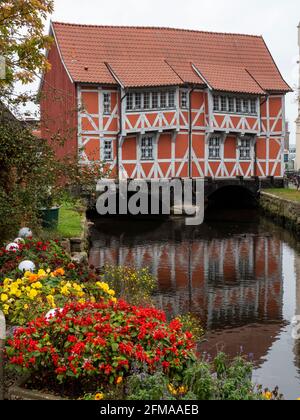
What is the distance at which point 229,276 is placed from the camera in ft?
55.7

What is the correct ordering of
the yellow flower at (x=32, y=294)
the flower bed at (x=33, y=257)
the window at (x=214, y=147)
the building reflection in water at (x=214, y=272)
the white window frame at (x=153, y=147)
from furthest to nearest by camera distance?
the window at (x=214, y=147), the white window frame at (x=153, y=147), the building reflection in water at (x=214, y=272), the flower bed at (x=33, y=257), the yellow flower at (x=32, y=294)

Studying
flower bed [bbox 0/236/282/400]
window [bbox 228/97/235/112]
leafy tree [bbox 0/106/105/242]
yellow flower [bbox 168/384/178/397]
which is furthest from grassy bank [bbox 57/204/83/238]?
window [bbox 228/97/235/112]

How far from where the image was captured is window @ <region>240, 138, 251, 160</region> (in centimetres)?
3594

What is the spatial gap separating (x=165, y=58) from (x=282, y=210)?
445 inches

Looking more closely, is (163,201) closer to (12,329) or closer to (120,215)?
(120,215)

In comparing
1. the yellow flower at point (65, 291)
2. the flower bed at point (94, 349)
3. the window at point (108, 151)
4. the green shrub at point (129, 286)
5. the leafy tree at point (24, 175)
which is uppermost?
the window at point (108, 151)

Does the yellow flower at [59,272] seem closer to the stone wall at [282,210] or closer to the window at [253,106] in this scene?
the stone wall at [282,210]

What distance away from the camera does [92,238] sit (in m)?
23.9

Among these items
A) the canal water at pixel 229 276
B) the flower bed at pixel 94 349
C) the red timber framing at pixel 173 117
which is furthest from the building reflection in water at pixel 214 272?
the red timber framing at pixel 173 117

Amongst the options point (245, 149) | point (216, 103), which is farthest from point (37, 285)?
point (245, 149)

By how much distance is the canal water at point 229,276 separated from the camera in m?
10.8

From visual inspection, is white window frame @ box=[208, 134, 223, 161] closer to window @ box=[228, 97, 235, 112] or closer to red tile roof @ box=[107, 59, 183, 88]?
window @ box=[228, 97, 235, 112]

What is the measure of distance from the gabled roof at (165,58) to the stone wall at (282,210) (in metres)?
6.31

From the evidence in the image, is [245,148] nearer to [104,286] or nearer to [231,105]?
[231,105]
